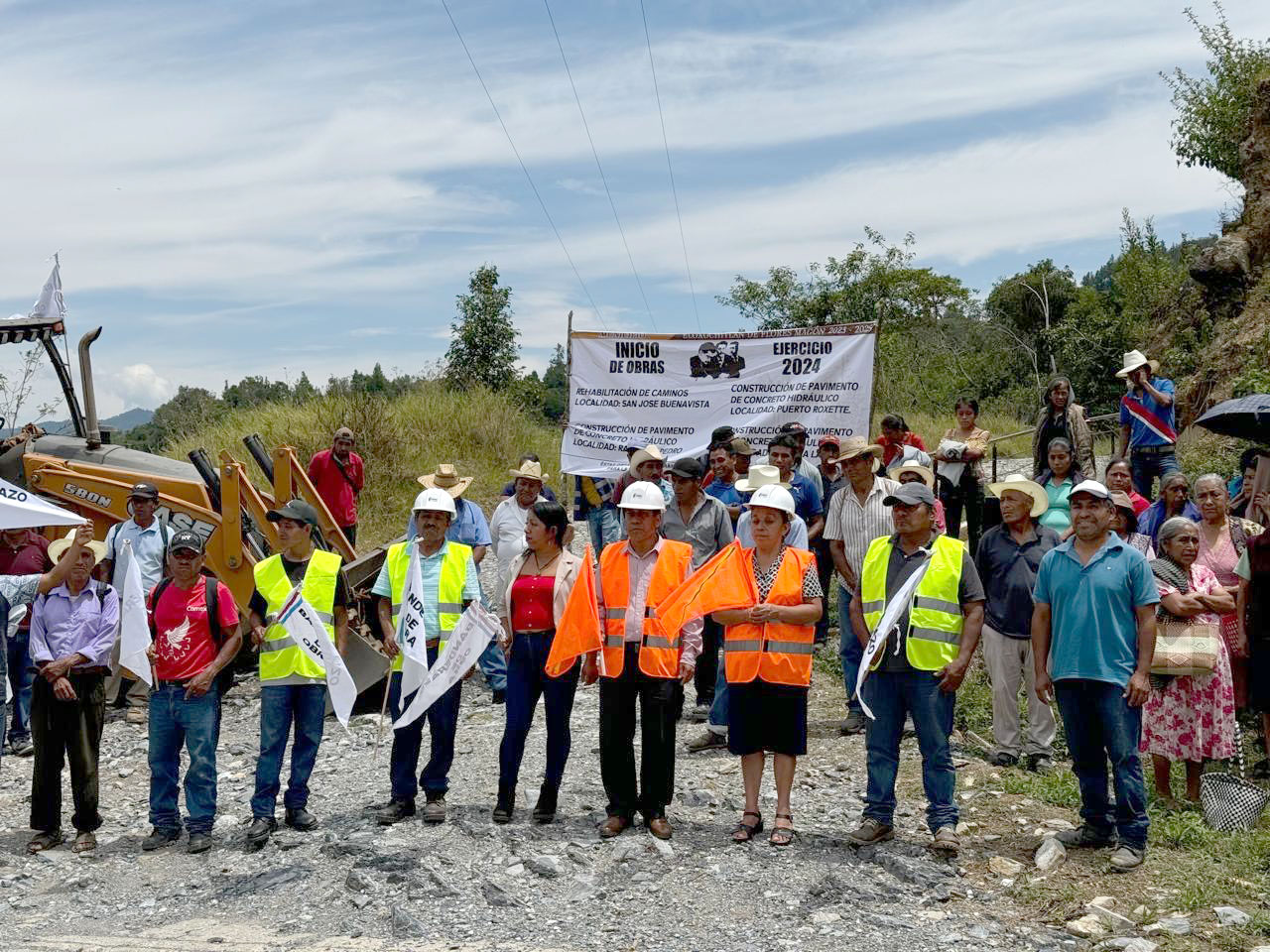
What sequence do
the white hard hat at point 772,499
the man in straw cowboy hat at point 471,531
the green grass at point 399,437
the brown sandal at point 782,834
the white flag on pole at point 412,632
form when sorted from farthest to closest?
the green grass at point 399,437 < the man in straw cowboy hat at point 471,531 < the white flag on pole at point 412,632 < the white hard hat at point 772,499 < the brown sandal at point 782,834

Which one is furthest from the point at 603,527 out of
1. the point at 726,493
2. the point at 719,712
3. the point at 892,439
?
the point at 719,712

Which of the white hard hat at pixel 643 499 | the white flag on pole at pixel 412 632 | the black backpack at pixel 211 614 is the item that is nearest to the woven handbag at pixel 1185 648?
the white hard hat at pixel 643 499

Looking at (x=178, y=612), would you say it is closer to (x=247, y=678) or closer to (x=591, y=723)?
(x=591, y=723)

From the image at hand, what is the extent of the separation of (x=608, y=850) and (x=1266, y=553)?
412cm

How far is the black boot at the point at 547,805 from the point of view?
6.63 meters

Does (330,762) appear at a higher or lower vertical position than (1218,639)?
lower

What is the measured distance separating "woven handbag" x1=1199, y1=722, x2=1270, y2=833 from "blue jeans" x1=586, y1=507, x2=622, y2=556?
523cm

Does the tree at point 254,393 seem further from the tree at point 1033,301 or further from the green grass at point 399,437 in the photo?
the tree at point 1033,301

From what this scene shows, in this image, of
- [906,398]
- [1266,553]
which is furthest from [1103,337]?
[1266,553]

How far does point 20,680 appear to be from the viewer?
8805 millimetres

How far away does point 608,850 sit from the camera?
6.23 metres

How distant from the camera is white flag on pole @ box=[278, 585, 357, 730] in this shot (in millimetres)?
6590

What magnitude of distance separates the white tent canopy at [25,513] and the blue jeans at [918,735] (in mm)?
4322

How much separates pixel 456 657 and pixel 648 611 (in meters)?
1.08
